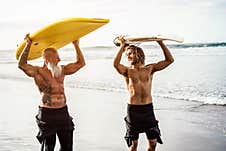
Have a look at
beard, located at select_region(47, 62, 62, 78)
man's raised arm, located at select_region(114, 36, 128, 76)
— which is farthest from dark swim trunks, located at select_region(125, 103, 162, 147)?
beard, located at select_region(47, 62, 62, 78)

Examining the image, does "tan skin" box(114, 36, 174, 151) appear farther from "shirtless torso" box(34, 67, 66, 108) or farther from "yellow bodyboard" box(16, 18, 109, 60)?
"shirtless torso" box(34, 67, 66, 108)

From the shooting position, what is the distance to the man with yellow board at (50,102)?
4.65m

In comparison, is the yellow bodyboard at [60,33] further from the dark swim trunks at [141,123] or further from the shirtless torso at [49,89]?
the dark swim trunks at [141,123]

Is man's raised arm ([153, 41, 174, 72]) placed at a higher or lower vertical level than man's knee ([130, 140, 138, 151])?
higher

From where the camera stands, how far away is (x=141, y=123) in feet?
16.3

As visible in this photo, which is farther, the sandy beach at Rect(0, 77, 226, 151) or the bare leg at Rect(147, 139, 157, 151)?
the sandy beach at Rect(0, 77, 226, 151)

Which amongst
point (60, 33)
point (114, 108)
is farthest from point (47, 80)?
point (114, 108)

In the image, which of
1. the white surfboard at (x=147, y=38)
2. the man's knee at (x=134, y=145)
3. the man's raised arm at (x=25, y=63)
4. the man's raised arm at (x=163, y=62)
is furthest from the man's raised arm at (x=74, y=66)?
the man's knee at (x=134, y=145)

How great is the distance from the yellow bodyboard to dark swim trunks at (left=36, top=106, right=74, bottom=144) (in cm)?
84

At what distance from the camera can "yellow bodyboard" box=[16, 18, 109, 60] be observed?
15.7 feet

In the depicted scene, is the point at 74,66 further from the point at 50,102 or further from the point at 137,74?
the point at 137,74

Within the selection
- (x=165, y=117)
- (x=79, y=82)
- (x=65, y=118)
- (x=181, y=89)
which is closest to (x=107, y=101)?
(x=165, y=117)

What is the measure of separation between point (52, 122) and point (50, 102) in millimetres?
233

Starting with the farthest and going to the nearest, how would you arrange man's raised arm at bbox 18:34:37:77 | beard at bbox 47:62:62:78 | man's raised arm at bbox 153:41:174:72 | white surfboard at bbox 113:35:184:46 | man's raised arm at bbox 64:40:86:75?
1. man's raised arm at bbox 153:41:174:72
2. white surfboard at bbox 113:35:184:46
3. man's raised arm at bbox 64:40:86:75
4. beard at bbox 47:62:62:78
5. man's raised arm at bbox 18:34:37:77
